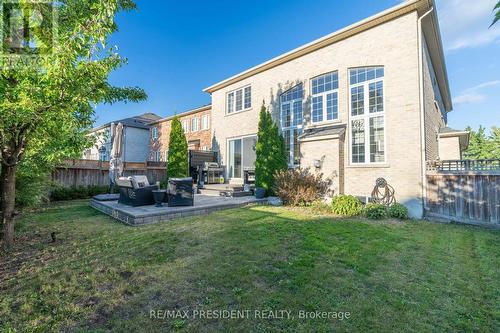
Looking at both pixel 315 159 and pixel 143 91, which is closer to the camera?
pixel 143 91

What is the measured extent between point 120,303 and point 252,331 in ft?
5.37

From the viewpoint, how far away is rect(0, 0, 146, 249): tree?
323 cm

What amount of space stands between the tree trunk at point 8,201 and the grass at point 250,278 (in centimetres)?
32

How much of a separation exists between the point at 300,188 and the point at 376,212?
2832 mm

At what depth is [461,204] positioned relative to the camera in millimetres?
7523

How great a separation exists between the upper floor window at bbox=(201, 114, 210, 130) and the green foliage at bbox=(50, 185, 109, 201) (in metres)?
8.81

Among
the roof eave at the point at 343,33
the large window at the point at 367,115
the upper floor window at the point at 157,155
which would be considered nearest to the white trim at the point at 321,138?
the large window at the point at 367,115

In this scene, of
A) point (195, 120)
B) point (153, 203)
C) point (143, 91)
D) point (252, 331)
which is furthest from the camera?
point (195, 120)

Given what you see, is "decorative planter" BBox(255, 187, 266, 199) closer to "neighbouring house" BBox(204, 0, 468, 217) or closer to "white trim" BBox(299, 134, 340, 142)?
"neighbouring house" BBox(204, 0, 468, 217)

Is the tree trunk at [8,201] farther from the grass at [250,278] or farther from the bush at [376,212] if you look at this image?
the bush at [376,212]

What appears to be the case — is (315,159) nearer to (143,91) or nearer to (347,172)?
(347,172)

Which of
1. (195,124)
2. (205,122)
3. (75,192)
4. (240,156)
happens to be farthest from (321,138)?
(195,124)

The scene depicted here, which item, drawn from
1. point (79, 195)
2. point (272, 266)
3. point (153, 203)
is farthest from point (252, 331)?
point (79, 195)

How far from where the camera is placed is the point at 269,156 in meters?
11.4
